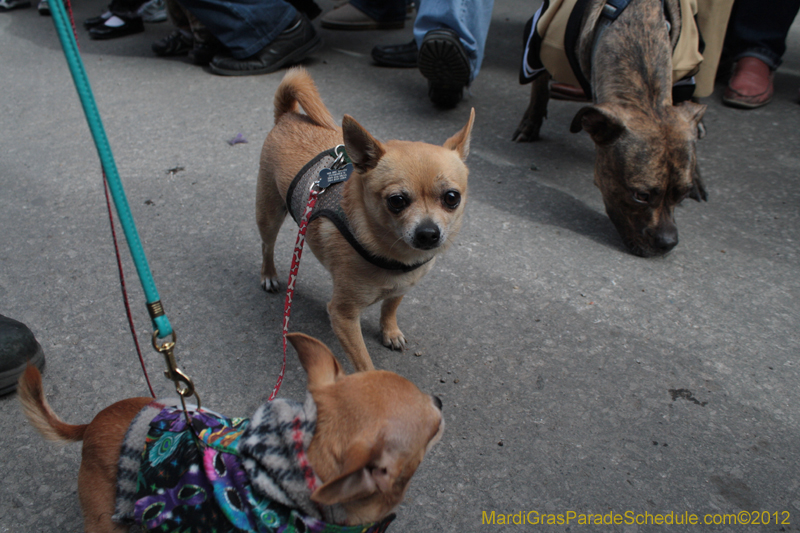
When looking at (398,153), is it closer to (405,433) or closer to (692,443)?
(405,433)

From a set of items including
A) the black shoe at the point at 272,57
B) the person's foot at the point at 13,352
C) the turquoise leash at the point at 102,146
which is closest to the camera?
the turquoise leash at the point at 102,146

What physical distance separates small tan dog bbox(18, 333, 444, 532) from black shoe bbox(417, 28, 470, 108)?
122 inches

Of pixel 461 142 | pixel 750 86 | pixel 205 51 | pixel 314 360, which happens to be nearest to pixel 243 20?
pixel 205 51

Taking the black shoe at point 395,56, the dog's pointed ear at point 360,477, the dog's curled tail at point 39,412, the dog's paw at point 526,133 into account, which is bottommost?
the dog's paw at point 526,133

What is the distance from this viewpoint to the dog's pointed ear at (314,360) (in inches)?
48.7

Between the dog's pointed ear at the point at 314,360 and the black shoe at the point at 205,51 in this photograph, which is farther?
the black shoe at the point at 205,51

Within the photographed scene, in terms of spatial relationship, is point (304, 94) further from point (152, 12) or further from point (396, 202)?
point (152, 12)

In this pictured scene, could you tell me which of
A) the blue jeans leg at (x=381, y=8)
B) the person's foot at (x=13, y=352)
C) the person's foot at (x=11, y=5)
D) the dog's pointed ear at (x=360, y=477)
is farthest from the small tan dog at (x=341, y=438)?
the person's foot at (x=11, y=5)

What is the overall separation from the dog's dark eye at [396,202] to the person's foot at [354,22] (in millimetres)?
4928

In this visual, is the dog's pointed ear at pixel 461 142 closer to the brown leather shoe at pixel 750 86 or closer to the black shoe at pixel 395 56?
the black shoe at pixel 395 56

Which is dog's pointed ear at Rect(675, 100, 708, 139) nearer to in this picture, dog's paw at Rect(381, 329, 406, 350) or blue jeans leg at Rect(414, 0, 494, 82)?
blue jeans leg at Rect(414, 0, 494, 82)

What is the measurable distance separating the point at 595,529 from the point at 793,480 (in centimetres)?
72

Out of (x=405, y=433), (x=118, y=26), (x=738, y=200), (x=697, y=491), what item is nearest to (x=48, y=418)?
(x=405, y=433)

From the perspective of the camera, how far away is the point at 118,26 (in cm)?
560
